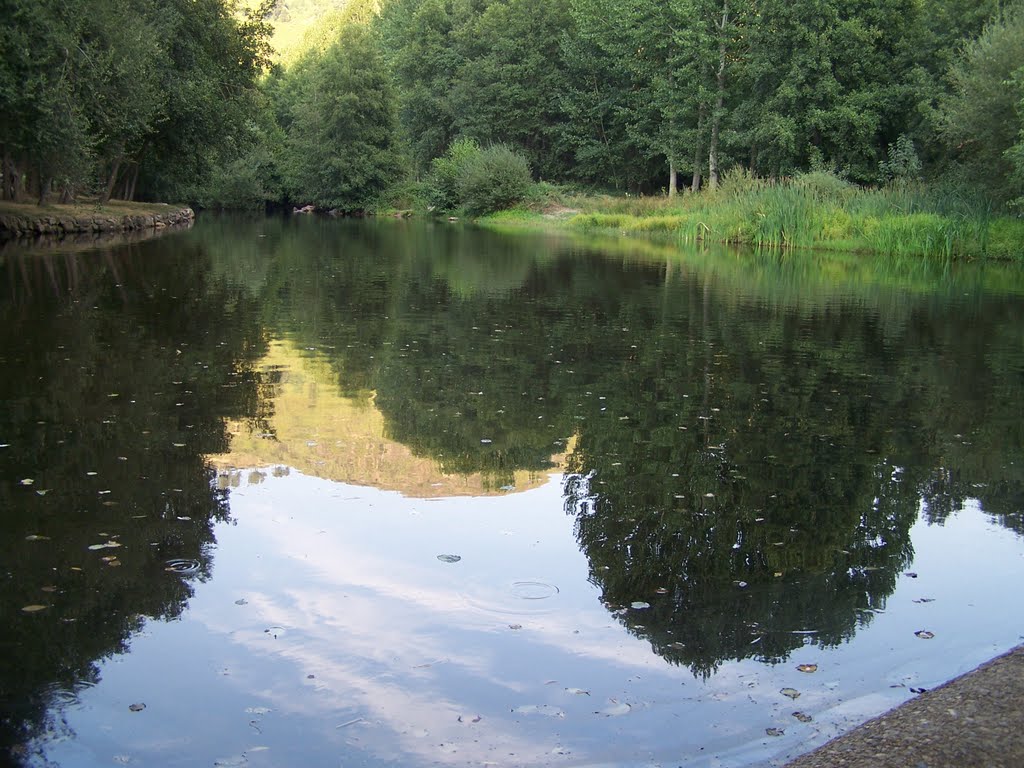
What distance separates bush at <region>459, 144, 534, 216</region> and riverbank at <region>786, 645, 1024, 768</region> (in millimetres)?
59665

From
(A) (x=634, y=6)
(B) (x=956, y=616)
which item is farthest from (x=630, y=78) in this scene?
(B) (x=956, y=616)

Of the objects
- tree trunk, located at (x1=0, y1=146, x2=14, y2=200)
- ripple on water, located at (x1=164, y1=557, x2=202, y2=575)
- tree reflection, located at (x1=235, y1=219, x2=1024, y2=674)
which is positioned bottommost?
tree reflection, located at (x1=235, y1=219, x2=1024, y2=674)

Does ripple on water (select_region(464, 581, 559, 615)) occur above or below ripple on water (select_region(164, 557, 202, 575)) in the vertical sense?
below

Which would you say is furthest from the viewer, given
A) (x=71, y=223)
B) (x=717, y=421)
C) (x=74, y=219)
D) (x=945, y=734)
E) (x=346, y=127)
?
(x=346, y=127)

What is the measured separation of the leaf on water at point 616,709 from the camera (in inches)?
177

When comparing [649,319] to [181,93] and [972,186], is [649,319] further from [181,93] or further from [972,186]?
[181,93]

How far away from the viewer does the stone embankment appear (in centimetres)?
3431

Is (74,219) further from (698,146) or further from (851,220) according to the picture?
(698,146)

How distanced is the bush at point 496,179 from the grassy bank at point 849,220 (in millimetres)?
20313

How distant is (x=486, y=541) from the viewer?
676cm

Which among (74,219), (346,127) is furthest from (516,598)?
(346,127)

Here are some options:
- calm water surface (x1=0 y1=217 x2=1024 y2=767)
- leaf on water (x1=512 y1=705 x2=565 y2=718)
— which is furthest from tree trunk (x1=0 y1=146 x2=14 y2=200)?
leaf on water (x1=512 y1=705 x2=565 y2=718)

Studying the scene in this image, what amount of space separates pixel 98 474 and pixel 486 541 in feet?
10.4

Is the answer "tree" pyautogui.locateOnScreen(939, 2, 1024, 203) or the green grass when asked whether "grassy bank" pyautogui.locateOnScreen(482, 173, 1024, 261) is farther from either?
"tree" pyautogui.locateOnScreen(939, 2, 1024, 203)
